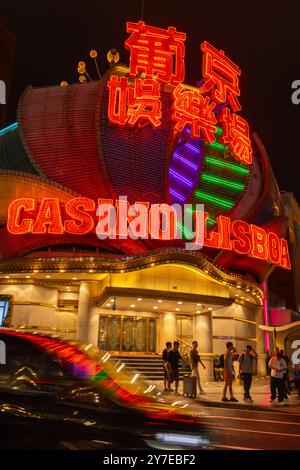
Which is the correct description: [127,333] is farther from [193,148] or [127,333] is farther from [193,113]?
[193,113]

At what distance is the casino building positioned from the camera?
2334 centimetres

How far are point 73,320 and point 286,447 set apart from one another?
66.0 feet

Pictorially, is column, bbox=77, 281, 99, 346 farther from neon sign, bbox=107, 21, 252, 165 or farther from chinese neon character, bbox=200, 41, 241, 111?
chinese neon character, bbox=200, 41, 241, 111

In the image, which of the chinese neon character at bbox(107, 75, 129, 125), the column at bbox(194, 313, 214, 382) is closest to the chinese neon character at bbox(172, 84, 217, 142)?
the chinese neon character at bbox(107, 75, 129, 125)

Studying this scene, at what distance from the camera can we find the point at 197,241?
2394 centimetres

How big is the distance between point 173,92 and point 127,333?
51.1ft

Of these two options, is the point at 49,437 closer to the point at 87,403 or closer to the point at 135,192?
the point at 87,403

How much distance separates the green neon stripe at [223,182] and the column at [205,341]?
29.5 ft

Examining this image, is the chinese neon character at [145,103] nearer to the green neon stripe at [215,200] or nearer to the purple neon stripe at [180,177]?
the purple neon stripe at [180,177]

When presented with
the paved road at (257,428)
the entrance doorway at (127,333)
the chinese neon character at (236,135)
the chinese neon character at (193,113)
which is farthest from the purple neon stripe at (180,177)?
the paved road at (257,428)

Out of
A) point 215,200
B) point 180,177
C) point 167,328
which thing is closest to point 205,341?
point 167,328

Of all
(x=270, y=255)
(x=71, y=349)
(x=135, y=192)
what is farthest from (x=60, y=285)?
(x=71, y=349)

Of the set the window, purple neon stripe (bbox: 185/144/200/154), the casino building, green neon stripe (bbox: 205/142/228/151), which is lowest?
the window

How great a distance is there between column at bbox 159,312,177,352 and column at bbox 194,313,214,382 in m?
1.49
